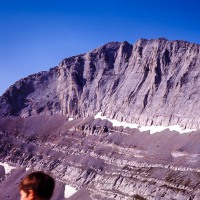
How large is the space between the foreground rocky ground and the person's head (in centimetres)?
11238

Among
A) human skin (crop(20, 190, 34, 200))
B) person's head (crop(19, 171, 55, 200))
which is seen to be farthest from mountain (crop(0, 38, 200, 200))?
human skin (crop(20, 190, 34, 200))

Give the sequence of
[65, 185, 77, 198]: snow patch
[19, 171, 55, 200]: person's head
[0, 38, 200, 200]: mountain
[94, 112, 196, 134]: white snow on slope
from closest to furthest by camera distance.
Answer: [19, 171, 55, 200]: person's head
[0, 38, 200, 200]: mountain
[65, 185, 77, 198]: snow patch
[94, 112, 196, 134]: white snow on slope

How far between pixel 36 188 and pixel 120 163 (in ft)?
500

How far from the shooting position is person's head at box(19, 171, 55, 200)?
6348mm

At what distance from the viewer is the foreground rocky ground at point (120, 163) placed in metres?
128

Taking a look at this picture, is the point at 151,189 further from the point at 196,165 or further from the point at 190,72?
the point at 190,72

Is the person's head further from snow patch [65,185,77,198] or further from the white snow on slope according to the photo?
the white snow on slope

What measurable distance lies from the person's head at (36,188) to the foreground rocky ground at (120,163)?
112m

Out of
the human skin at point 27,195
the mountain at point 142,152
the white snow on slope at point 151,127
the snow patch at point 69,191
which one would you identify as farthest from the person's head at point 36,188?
the white snow on slope at point 151,127

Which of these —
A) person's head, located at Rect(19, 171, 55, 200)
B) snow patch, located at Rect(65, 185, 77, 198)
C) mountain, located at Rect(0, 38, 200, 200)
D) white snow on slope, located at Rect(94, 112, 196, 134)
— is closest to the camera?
person's head, located at Rect(19, 171, 55, 200)

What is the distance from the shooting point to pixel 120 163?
156 m

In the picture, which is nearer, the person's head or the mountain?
the person's head

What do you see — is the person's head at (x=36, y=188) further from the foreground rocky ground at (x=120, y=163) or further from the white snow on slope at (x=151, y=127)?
the white snow on slope at (x=151, y=127)

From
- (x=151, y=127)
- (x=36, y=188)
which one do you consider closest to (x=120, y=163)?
(x=151, y=127)
